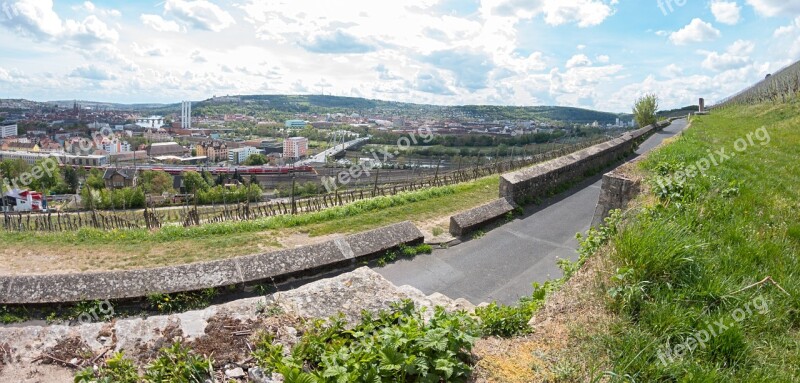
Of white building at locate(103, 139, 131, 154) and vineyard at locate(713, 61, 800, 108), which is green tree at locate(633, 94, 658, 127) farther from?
white building at locate(103, 139, 131, 154)

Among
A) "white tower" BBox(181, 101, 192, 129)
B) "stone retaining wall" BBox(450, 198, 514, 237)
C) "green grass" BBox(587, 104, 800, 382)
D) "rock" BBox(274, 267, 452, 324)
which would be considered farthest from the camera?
"white tower" BBox(181, 101, 192, 129)

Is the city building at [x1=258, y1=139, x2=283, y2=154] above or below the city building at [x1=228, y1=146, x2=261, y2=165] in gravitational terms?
above

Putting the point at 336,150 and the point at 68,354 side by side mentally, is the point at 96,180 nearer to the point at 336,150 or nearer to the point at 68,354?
the point at 336,150

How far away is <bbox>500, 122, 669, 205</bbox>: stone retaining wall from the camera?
909 centimetres

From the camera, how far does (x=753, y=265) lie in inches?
145

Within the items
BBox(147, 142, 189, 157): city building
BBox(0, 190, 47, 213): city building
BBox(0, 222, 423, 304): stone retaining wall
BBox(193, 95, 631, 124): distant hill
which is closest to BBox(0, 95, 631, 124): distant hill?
BBox(193, 95, 631, 124): distant hill

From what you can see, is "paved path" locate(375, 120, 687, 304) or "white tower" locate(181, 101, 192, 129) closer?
"paved path" locate(375, 120, 687, 304)

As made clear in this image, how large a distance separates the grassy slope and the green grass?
213 inches

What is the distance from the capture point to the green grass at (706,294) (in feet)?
8.64

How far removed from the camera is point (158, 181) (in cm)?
6194

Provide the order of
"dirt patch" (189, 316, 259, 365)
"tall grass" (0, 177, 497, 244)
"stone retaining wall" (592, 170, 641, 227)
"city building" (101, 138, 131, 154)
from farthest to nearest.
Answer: "city building" (101, 138, 131, 154) < "tall grass" (0, 177, 497, 244) < "stone retaining wall" (592, 170, 641, 227) < "dirt patch" (189, 316, 259, 365)

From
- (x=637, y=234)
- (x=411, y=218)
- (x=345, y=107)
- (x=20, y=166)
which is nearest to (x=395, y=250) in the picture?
(x=411, y=218)

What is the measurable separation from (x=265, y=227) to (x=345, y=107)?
167m

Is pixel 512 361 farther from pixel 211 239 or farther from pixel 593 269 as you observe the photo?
pixel 211 239
